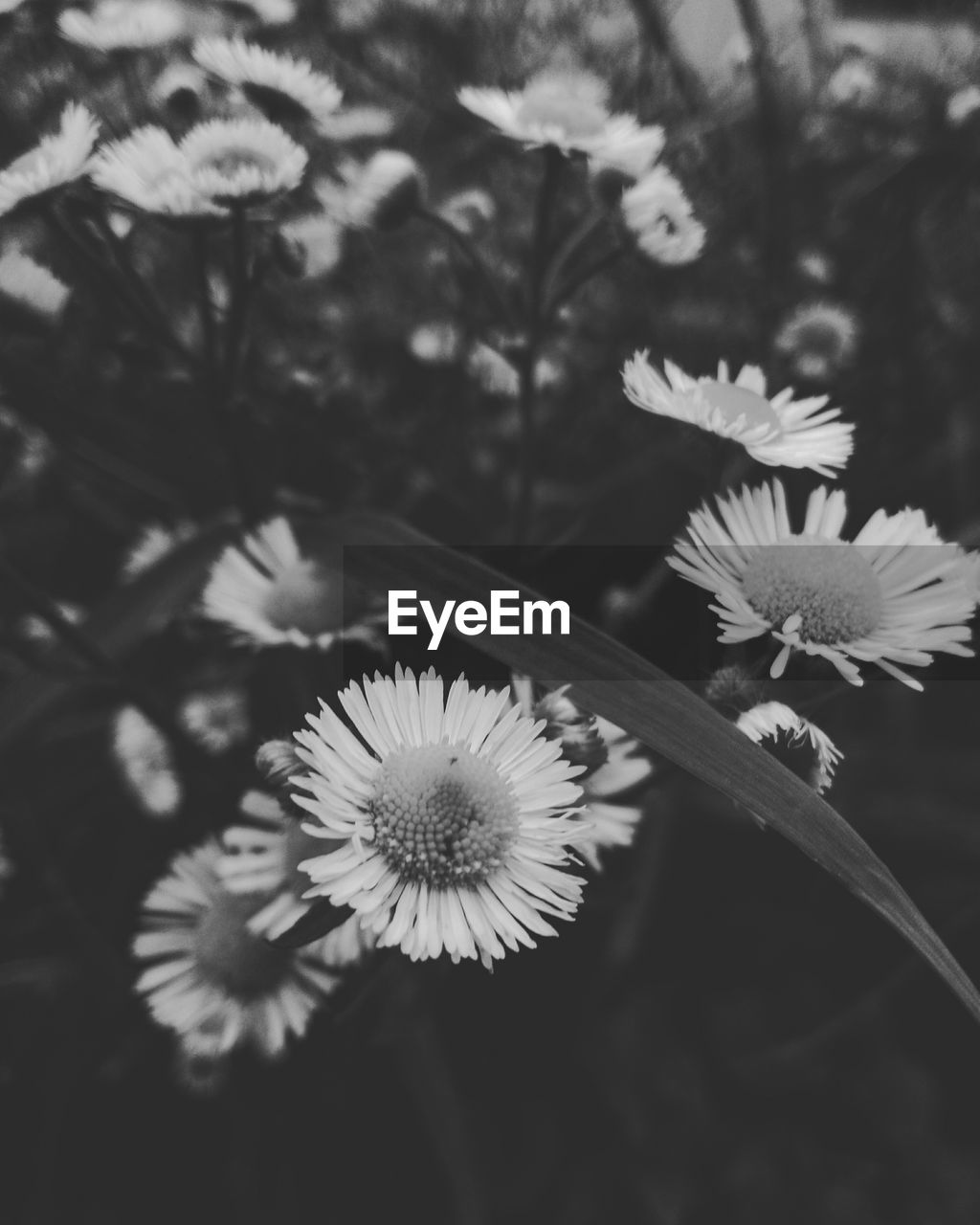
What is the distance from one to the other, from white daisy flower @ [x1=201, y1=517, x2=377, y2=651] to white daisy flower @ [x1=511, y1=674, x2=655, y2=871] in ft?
0.37

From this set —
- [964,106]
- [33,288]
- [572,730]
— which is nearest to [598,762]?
[572,730]

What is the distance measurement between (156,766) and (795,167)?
0.67 metres

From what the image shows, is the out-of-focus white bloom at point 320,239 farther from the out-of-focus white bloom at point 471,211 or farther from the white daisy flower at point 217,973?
the white daisy flower at point 217,973

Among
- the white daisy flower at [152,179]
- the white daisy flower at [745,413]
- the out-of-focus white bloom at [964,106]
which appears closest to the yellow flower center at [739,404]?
the white daisy flower at [745,413]

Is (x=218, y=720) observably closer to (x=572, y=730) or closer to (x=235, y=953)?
(x=235, y=953)

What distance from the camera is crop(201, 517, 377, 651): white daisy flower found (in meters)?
0.43

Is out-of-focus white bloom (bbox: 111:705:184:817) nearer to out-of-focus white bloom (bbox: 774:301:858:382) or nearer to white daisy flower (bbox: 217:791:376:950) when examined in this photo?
white daisy flower (bbox: 217:791:376:950)

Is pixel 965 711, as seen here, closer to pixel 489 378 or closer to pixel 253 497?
pixel 489 378

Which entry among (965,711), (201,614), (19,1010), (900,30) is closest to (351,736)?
(201,614)

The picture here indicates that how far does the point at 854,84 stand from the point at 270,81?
0.41 m

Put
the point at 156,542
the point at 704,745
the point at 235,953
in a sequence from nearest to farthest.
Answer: the point at 704,745
the point at 235,953
the point at 156,542

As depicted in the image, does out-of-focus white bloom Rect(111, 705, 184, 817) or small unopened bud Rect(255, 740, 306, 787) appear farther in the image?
out-of-focus white bloom Rect(111, 705, 184, 817)

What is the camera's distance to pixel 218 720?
511 millimetres

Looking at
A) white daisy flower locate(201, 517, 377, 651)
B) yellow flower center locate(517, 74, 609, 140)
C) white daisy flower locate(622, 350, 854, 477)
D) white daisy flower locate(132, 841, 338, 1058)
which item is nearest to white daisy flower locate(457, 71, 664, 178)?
yellow flower center locate(517, 74, 609, 140)
